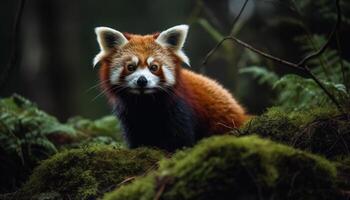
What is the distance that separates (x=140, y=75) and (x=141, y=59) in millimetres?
276

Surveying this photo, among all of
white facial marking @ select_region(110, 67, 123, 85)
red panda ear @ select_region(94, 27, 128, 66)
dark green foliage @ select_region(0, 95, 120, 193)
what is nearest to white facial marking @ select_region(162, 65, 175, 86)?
white facial marking @ select_region(110, 67, 123, 85)

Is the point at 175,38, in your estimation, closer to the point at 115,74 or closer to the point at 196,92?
the point at 196,92

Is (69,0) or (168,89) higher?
(69,0)

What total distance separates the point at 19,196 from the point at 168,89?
2064 mm

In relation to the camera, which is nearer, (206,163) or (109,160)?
(206,163)

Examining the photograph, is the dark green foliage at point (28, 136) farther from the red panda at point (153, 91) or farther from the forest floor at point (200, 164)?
the red panda at point (153, 91)

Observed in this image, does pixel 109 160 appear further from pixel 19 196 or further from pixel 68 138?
pixel 68 138

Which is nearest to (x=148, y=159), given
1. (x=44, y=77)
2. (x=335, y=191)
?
(x=335, y=191)

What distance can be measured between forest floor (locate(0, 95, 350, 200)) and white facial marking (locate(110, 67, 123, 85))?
0.96m

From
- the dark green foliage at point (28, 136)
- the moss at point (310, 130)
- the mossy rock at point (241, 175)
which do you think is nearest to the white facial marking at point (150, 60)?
the dark green foliage at point (28, 136)

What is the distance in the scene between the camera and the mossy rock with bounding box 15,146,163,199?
4.09 meters

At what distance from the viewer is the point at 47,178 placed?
4.28m

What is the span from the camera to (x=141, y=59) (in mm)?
5754

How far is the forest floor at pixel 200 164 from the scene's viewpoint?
3.17 m
